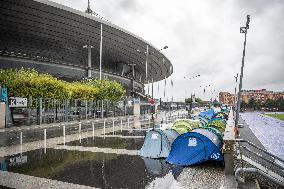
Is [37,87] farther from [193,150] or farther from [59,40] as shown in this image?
[59,40]

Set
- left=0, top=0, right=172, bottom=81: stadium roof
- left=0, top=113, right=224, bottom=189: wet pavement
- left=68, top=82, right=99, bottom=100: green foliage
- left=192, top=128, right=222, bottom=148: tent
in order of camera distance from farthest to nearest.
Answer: left=0, top=0, right=172, bottom=81: stadium roof → left=68, top=82, right=99, bottom=100: green foliage → left=192, top=128, right=222, bottom=148: tent → left=0, top=113, right=224, bottom=189: wet pavement

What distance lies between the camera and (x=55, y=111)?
36.0 meters

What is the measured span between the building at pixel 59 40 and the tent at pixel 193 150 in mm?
37755

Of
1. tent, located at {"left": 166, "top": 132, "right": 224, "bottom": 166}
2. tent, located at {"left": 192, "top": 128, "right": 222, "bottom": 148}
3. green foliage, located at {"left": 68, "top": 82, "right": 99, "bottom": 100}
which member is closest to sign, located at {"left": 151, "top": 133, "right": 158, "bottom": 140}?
tent, located at {"left": 166, "top": 132, "right": 224, "bottom": 166}

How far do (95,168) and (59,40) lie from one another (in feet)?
196

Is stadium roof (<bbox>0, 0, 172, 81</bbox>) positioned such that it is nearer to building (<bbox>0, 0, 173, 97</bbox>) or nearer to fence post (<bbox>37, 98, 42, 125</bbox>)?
building (<bbox>0, 0, 173, 97</bbox>)

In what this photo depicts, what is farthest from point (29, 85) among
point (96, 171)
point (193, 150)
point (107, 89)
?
point (193, 150)

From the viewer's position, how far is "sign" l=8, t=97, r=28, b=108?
1169 inches

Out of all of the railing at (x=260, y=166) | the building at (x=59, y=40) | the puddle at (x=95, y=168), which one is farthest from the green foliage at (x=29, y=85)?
the railing at (x=260, y=166)

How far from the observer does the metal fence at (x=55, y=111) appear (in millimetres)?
31517

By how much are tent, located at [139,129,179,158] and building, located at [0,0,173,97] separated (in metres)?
36.2

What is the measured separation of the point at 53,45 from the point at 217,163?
65877 mm

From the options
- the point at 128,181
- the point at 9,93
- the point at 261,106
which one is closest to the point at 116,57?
the point at 9,93

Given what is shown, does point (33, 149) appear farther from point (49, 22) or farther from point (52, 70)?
point (52, 70)
